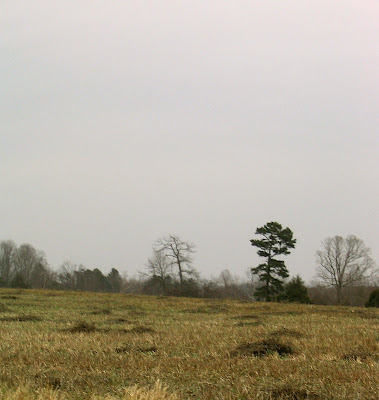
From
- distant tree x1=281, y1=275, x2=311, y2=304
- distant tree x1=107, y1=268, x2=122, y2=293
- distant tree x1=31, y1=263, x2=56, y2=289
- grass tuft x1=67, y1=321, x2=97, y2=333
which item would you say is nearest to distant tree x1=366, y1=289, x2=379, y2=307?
distant tree x1=281, y1=275, x2=311, y2=304

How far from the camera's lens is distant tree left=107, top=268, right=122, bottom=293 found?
11031 centimetres

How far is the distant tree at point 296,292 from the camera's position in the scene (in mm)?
49500

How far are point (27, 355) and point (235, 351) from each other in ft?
12.1

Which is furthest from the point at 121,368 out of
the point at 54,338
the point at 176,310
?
the point at 176,310

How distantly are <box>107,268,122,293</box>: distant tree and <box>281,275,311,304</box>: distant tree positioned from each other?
64.4 meters

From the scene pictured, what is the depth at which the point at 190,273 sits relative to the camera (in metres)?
77.0

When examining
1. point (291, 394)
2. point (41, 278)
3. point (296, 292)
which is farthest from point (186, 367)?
point (41, 278)

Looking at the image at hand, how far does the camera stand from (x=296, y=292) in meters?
49.8

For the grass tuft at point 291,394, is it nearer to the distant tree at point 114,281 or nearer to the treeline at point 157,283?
the treeline at point 157,283

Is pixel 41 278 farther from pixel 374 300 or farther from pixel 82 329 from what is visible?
pixel 82 329

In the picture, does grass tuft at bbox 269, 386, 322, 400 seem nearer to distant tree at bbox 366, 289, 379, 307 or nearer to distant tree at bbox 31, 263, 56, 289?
distant tree at bbox 366, 289, 379, 307

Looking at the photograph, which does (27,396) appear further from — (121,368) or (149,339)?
(149,339)

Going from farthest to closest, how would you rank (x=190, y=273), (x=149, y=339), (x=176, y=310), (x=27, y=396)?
(x=190, y=273) < (x=176, y=310) < (x=149, y=339) < (x=27, y=396)

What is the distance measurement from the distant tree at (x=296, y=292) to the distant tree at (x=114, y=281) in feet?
211
